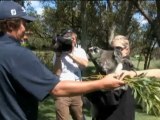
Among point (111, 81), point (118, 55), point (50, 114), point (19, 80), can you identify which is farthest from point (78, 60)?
point (50, 114)

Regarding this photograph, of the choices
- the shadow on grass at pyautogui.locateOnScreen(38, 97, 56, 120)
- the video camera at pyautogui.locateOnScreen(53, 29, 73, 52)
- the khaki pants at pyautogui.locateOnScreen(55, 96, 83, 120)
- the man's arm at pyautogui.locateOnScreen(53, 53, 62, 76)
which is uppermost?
the video camera at pyautogui.locateOnScreen(53, 29, 73, 52)

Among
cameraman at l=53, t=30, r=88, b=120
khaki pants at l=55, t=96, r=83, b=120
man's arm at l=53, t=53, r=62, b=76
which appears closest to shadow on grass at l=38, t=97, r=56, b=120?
khaki pants at l=55, t=96, r=83, b=120

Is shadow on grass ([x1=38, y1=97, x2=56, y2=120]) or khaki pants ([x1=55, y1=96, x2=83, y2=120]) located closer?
khaki pants ([x1=55, y1=96, x2=83, y2=120])

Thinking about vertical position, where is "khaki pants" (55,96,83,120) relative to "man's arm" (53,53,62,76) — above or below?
below

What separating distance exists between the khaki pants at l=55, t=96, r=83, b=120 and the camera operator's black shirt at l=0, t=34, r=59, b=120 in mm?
4040

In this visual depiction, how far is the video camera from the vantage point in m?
7.42

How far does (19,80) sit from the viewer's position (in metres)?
3.35

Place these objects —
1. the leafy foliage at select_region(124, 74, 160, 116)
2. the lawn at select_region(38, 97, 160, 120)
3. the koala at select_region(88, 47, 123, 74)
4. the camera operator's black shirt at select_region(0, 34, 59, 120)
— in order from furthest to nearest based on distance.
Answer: the lawn at select_region(38, 97, 160, 120) < the koala at select_region(88, 47, 123, 74) < the leafy foliage at select_region(124, 74, 160, 116) < the camera operator's black shirt at select_region(0, 34, 59, 120)

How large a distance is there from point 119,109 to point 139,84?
118 centimetres

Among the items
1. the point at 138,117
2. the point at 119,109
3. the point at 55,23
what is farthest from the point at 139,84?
the point at 55,23

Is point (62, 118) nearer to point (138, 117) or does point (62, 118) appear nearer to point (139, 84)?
point (139, 84)

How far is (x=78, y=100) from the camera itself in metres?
7.88

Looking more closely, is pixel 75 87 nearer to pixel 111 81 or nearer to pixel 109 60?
pixel 111 81

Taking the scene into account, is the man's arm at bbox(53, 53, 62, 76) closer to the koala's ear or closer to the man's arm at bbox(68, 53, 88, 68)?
the man's arm at bbox(68, 53, 88, 68)
